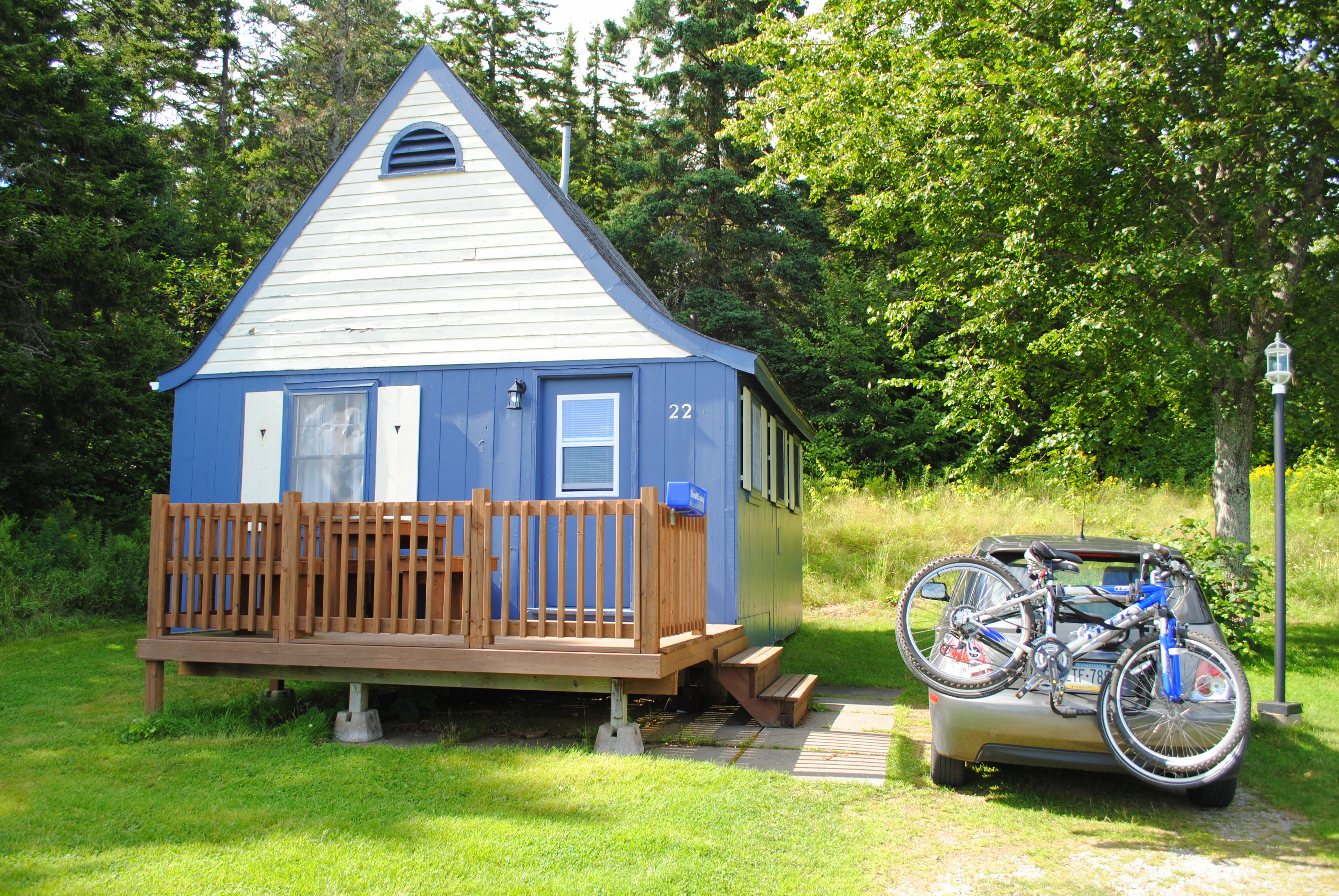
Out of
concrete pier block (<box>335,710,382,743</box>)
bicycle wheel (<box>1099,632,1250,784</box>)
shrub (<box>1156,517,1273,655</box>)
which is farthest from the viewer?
shrub (<box>1156,517,1273,655</box>)

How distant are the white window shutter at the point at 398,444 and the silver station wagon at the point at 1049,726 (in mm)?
5624

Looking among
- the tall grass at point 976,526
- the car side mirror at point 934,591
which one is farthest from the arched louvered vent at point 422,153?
the tall grass at point 976,526

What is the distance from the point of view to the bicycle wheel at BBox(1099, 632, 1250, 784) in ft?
14.3

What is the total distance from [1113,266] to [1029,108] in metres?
2.23

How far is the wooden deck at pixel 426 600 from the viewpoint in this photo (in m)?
5.91

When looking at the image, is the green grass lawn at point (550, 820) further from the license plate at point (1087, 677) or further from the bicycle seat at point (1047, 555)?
the bicycle seat at point (1047, 555)

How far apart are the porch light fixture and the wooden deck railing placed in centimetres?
161

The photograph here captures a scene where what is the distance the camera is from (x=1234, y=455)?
10.9 m

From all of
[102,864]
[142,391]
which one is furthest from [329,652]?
[142,391]

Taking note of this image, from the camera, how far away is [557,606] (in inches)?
232

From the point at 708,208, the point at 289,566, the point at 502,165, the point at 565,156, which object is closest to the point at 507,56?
the point at 708,208

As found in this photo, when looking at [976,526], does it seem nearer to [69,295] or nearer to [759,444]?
[759,444]

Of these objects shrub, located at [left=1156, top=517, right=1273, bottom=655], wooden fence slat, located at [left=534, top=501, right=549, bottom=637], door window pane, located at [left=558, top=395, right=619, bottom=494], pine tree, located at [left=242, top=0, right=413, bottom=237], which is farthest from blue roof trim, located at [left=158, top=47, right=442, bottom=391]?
pine tree, located at [left=242, top=0, right=413, bottom=237]

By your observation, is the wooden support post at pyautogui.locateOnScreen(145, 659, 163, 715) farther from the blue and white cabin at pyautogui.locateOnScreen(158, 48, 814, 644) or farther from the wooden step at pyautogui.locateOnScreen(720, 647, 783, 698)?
the wooden step at pyautogui.locateOnScreen(720, 647, 783, 698)
